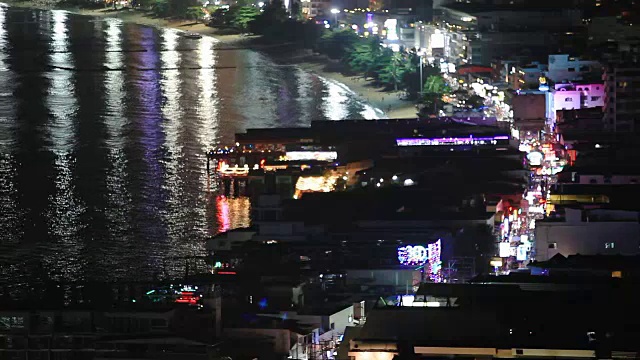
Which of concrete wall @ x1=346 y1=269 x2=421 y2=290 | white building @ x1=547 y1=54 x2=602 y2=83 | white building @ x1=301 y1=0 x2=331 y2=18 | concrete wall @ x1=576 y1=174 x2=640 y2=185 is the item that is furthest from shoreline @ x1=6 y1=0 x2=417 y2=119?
concrete wall @ x1=346 y1=269 x2=421 y2=290

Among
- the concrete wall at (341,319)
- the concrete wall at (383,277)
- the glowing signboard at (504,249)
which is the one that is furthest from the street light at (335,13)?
the concrete wall at (341,319)

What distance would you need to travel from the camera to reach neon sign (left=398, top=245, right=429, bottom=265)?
51.3 feet

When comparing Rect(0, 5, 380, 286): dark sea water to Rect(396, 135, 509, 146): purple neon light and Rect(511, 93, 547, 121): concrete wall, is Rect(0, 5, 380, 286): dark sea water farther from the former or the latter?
Rect(511, 93, 547, 121): concrete wall

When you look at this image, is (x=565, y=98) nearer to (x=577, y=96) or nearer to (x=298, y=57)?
(x=577, y=96)

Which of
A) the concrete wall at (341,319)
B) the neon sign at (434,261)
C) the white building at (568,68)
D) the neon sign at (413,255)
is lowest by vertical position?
the neon sign at (434,261)

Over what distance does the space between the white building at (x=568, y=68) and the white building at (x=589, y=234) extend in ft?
34.1

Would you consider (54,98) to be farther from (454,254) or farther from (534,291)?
(534,291)

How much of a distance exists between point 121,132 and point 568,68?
17.3ft

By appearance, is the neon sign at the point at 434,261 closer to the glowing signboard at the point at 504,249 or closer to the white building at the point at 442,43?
the glowing signboard at the point at 504,249

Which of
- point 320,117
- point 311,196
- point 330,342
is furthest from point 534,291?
point 320,117

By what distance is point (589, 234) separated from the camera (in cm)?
1592

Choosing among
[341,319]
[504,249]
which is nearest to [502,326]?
[341,319]

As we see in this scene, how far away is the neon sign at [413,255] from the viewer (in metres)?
15.6

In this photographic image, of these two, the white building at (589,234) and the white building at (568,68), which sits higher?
the white building at (568,68)
